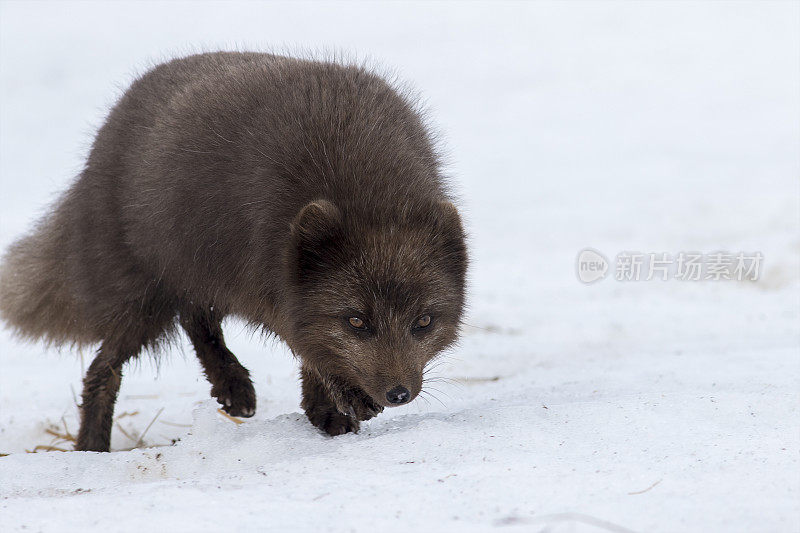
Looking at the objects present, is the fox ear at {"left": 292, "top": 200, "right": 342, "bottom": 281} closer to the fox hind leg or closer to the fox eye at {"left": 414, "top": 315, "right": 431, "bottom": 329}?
the fox eye at {"left": 414, "top": 315, "right": 431, "bottom": 329}

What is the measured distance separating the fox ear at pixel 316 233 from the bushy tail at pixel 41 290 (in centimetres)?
221

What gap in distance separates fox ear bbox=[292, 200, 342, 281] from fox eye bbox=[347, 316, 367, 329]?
0.84 ft

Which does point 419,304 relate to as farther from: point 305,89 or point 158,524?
point 158,524

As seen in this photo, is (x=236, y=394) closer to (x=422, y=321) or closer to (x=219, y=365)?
(x=219, y=365)

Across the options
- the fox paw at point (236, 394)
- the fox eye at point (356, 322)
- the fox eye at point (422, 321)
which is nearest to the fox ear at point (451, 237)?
the fox eye at point (422, 321)

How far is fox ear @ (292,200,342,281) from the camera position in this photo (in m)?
3.73

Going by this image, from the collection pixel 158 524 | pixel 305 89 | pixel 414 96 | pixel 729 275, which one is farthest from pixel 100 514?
pixel 729 275

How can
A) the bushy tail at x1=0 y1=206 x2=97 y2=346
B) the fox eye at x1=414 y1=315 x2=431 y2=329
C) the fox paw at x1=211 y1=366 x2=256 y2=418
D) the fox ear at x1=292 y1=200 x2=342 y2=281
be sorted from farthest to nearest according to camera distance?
1. the bushy tail at x1=0 y1=206 x2=97 y2=346
2. the fox paw at x1=211 y1=366 x2=256 y2=418
3. the fox eye at x1=414 y1=315 x2=431 y2=329
4. the fox ear at x1=292 y1=200 x2=342 y2=281

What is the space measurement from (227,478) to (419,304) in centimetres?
114

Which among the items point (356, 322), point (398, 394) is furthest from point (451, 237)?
point (398, 394)

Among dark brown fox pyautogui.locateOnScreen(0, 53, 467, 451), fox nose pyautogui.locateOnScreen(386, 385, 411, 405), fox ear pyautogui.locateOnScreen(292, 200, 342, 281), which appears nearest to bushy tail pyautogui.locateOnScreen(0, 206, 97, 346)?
dark brown fox pyautogui.locateOnScreen(0, 53, 467, 451)

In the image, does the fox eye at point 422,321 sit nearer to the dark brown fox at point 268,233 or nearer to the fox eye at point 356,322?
the dark brown fox at point 268,233

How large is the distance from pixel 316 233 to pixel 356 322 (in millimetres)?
424

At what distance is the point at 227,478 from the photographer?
10.3 ft
